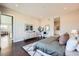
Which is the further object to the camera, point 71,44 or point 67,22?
point 67,22

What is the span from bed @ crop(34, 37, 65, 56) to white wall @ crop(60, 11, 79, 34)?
0.97 feet

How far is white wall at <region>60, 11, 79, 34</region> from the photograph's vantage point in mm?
2125

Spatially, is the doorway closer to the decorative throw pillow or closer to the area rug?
the area rug

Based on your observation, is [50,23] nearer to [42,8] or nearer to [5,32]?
[42,8]

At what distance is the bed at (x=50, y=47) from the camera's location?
2.08 meters

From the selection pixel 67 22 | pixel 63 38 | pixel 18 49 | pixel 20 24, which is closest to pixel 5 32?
pixel 20 24

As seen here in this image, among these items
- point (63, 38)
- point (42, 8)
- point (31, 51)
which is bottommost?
point (31, 51)

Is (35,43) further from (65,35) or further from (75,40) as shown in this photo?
(75,40)

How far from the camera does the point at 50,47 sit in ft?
7.04

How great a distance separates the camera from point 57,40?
224 centimetres

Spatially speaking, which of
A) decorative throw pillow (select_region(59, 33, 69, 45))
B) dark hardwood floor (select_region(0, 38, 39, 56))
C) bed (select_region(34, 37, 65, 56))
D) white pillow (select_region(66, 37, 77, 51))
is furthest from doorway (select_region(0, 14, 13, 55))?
white pillow (select_region(66, 37, 77, 51))

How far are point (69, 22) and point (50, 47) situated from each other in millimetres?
708

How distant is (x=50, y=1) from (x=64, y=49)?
1.07 metres

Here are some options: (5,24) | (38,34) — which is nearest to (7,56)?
(5,24)
